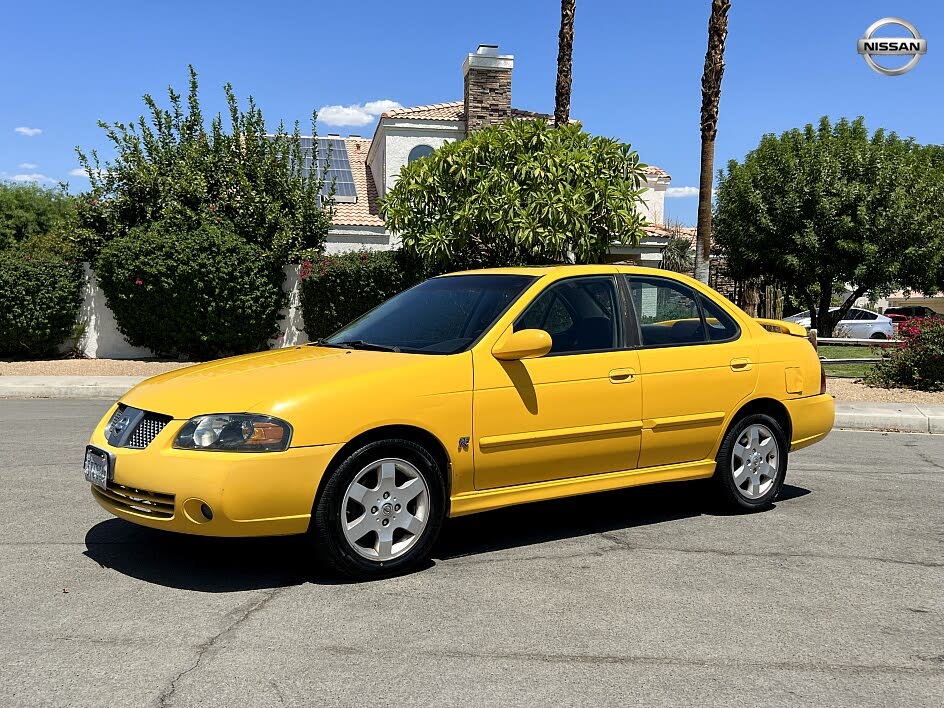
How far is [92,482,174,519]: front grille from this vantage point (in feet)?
16.2

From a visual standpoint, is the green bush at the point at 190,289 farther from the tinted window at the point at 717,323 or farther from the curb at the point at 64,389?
the tinted window at the point at 717,323

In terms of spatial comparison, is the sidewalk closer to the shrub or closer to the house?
the shrub

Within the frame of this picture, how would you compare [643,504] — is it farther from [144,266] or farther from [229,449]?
[144,266]

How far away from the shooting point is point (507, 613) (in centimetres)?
471

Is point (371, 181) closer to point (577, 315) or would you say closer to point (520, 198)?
point (520, 198)

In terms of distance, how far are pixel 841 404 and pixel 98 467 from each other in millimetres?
10858


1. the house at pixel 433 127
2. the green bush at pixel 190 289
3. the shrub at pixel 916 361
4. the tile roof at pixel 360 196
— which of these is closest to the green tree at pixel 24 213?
the tile roof at pixel 360 196

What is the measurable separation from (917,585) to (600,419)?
1.99 meters

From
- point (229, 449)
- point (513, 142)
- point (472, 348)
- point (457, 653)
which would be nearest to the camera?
point (457, 653)

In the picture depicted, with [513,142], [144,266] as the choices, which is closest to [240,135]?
[144,266]

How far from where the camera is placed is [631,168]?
1867 cm

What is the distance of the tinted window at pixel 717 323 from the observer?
687 cm

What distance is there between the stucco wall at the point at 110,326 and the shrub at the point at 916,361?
11.4 metres

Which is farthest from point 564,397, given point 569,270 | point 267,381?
point 267,381
